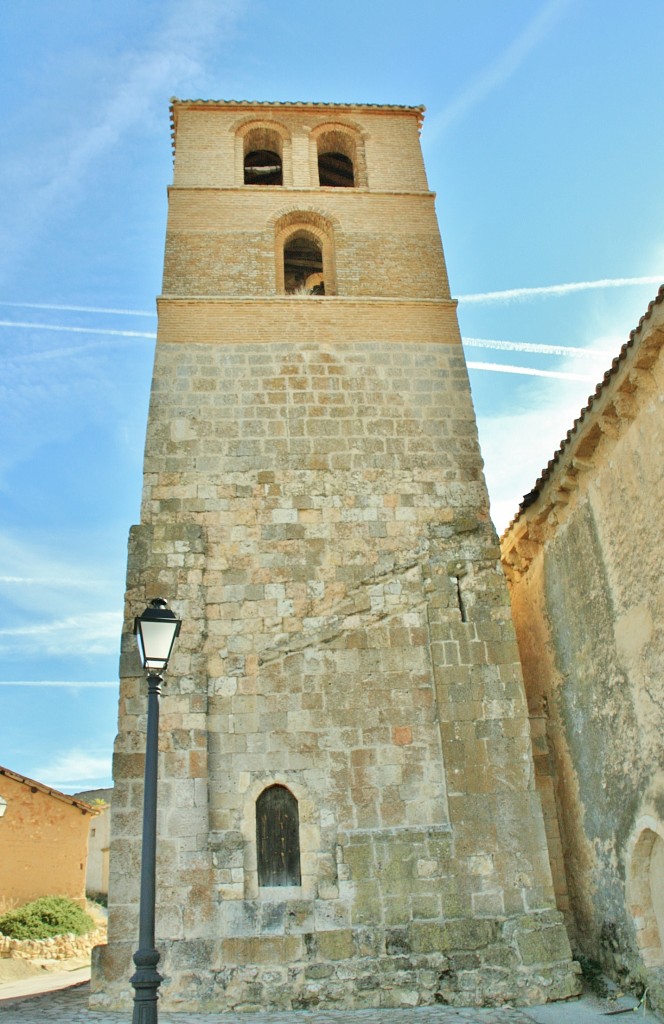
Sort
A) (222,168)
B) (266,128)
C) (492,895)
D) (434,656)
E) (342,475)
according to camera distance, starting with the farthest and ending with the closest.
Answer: (266,128)
(222,168)
(342,475)
(434,656)
(492,895)

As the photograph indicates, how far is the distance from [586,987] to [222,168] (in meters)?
11.3

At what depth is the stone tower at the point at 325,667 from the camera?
7.12 metres

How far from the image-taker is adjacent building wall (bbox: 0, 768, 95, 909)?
55.0 feet

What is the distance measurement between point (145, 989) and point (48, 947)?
Answer: 42.7 feet

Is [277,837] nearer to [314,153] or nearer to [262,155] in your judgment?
[314,153]

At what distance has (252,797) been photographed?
25.0 ft

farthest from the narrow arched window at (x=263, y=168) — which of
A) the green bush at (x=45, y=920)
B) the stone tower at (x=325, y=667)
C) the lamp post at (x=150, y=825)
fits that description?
the green bush at (x=45, y=920)

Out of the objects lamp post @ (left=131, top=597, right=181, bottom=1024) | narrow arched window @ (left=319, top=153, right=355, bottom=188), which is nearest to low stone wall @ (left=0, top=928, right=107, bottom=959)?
lamp post @ (left=131, top=597, right=181, bottom=1024)

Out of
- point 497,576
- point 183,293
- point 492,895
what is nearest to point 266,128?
point 183,293

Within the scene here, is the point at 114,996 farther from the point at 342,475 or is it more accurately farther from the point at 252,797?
the point at 342,475

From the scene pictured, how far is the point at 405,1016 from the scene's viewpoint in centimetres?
660

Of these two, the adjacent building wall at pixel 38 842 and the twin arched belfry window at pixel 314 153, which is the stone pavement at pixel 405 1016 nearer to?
the adjacent building wall at pixel 38 842

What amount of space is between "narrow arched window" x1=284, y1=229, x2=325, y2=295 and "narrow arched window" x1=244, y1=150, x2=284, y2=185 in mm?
1020

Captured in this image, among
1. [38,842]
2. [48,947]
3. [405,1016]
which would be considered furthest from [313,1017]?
[38,842]
